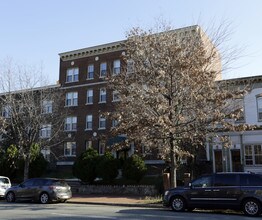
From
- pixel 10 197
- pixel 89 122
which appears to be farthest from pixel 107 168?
pixel 89 122

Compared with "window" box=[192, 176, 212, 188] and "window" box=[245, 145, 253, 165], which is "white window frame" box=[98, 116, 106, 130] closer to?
"window" box=[245, 145, 253, 165]

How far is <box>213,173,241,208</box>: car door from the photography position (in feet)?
50.9

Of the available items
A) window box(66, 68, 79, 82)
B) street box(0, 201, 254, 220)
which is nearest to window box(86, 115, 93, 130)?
window box(66, 68, 79, 82)

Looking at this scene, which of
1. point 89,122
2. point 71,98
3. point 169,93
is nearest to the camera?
point 169,93

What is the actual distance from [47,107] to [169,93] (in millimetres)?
17332

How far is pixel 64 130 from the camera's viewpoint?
4159 centimetres

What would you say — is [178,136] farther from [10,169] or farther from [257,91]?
[10,169]

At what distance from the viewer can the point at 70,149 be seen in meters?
42.2

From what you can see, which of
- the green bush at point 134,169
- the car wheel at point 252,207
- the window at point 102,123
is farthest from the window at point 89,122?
the car wheel at point 252,207

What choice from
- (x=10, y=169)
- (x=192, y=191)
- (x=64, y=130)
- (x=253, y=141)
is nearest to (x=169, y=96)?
(x=192, y=191)

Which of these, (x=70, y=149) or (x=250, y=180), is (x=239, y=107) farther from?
(x=70, y=149)

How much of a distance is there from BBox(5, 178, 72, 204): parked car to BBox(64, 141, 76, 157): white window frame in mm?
19611

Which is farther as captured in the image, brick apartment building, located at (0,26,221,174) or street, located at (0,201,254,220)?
brick apartment building, located at (0,26,221,174)

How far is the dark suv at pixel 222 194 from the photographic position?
1513cm
